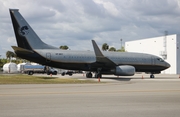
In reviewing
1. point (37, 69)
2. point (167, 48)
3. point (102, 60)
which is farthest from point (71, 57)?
point (167, 48)

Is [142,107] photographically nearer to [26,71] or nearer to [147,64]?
[147,64]

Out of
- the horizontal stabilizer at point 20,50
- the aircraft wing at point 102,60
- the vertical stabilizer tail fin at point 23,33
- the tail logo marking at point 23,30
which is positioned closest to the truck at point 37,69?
the aircraft wing at point 102,60

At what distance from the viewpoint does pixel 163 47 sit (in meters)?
73.6

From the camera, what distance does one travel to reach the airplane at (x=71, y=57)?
3278 centimetres

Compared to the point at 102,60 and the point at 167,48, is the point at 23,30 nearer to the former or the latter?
the point at 102,60

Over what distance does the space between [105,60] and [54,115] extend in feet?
86.4

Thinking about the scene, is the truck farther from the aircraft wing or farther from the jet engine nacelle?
the jet engine nacelle

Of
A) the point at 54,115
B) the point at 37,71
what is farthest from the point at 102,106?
the point at 37,71

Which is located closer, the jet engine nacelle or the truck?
the jet engine nacelle

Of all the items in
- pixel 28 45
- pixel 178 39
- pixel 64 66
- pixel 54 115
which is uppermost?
pixel 178 39

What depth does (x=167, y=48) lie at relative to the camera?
7231 cm

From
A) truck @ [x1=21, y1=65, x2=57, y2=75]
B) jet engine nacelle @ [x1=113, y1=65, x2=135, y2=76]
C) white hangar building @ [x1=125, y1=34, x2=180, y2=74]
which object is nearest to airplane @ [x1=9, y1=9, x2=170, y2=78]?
jet engine nacelle @ [x1=113, y1=65, x2=135, y2=76]

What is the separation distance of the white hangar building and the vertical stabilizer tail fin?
43.6m

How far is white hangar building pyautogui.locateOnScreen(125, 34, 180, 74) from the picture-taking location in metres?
69.1
